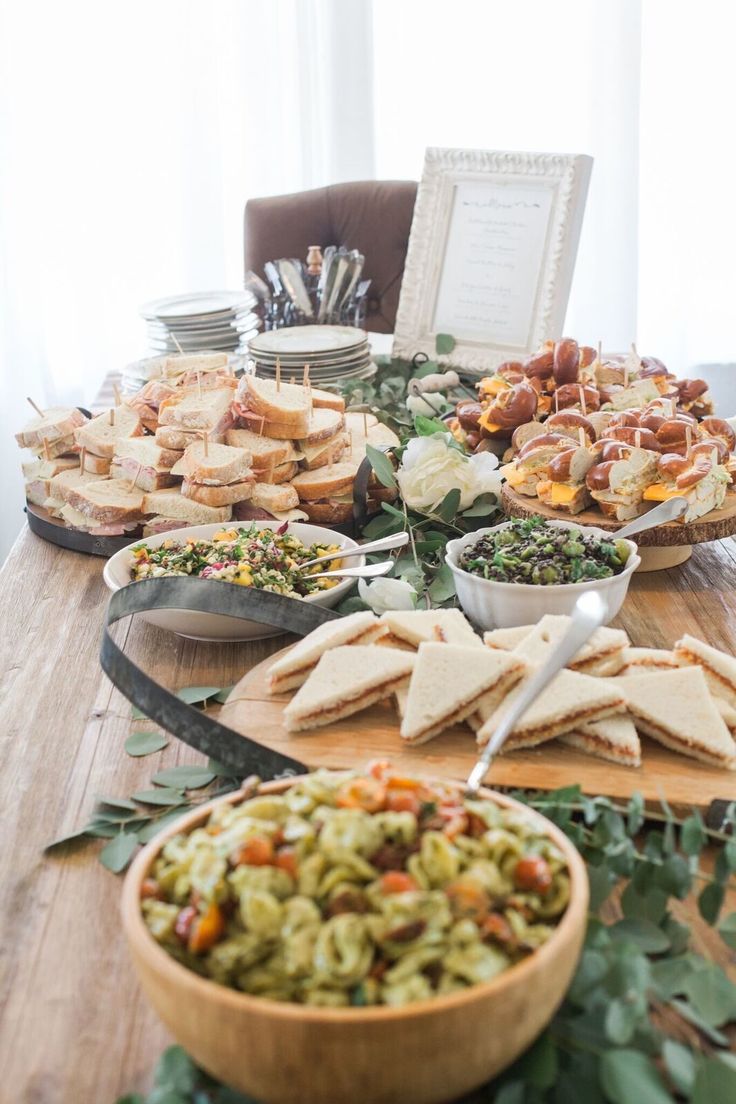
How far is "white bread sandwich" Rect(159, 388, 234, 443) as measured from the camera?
1.74m

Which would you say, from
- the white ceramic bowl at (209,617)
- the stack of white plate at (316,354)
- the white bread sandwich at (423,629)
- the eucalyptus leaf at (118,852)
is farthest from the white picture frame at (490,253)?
the eucalyptus leaf at (118,852)

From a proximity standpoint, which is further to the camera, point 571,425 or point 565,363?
point 565,363

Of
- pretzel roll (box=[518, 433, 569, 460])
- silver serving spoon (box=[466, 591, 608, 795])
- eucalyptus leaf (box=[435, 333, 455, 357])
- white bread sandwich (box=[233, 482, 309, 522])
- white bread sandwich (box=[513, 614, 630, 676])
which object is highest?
silver serving spoon (box=[466, 591, 608, 795])

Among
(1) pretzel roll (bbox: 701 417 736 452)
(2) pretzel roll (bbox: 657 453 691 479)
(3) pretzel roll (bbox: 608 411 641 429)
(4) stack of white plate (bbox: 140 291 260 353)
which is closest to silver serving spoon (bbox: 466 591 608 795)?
(2) pretzel roll (bbox: 657 453 691 479)

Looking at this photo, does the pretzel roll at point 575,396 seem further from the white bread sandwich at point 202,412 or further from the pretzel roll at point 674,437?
the white bread sandwich at point 202,412

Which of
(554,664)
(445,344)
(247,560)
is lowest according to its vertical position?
(445,344)

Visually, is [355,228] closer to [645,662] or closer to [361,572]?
[361,572]

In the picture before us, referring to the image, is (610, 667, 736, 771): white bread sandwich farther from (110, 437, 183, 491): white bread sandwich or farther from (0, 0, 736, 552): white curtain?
(0, 0, 736, 552): white curtain

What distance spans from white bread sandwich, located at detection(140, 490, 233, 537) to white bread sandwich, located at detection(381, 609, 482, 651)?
1.72 feet

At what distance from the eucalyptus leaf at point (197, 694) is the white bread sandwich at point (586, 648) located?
1.12ft

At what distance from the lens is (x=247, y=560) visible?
4.52 ft

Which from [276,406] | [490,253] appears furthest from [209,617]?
[490,253]

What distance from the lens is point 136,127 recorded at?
4.11 metres

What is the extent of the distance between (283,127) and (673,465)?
3.22 m
